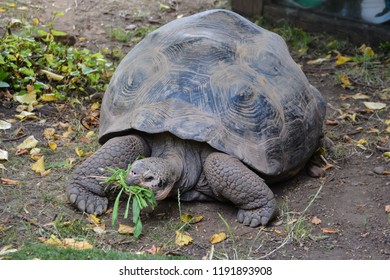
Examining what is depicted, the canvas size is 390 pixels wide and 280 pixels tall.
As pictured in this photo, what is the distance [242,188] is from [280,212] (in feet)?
1.17

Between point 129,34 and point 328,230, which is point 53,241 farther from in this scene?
point 129,34

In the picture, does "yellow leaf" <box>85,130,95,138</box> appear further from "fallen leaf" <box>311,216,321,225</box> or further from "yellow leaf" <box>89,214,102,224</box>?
"fallen leaf" <box>311,216,321,225</box>

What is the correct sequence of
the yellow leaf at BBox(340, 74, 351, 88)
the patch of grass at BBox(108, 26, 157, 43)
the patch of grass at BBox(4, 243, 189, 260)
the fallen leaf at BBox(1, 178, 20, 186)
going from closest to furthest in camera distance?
1. the patch of grass at BBox(4, 243, 189, 260)
2. the fallen leaf at BBox(1, 178, 20, 186)
3. the yellow leaf at BBox(340, 74, 351, 88)
4. the patch of grass at BBox(108, 26, 157, 43)

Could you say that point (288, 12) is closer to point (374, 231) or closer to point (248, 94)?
point (248, 94)

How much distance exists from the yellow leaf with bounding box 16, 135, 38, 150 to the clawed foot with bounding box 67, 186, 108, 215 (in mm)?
975

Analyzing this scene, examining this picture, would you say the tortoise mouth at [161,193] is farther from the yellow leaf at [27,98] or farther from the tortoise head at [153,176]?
the yellow leaf at [27,98]

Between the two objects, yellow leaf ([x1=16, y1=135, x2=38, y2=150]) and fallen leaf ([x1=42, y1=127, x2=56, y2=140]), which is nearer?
yellow leaf ([x1=16, y1=135, x2=38, y2=150])

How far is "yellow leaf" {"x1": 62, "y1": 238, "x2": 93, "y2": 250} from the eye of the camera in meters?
3.95

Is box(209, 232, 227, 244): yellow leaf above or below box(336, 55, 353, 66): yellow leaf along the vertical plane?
above

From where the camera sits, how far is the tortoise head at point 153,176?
168 inches

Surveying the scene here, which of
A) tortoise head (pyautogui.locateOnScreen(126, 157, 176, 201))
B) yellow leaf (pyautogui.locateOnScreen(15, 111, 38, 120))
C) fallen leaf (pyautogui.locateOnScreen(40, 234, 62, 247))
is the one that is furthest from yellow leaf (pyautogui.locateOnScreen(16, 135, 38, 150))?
fallen leaf (pyautogui.locateOnScreen(40, 234, 62, 247))

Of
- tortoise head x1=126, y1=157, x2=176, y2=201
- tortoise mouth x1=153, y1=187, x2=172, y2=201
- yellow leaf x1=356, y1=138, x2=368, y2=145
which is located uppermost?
tortoise head x1=126, y1=157, x2=176, y2=201

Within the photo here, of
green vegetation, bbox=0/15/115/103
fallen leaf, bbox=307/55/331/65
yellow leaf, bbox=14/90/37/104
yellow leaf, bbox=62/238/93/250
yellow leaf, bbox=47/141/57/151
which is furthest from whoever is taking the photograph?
fallen leaf, bbox=307/55/331/65

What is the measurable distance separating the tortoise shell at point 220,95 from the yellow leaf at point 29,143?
71 centimetres
